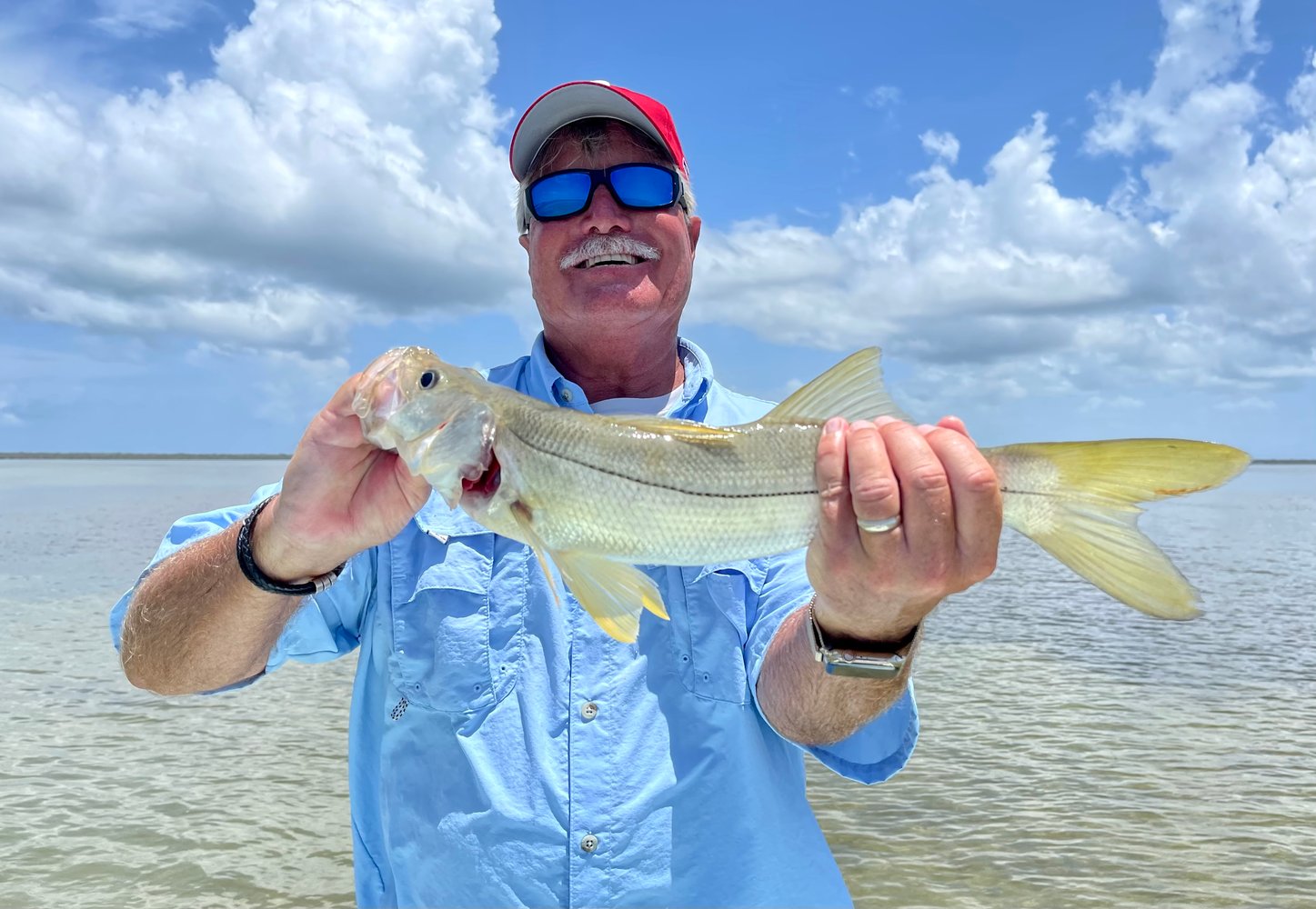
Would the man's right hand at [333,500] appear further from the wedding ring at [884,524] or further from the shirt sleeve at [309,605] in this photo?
the wedding ring at [884,524]

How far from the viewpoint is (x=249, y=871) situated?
7.63 metres

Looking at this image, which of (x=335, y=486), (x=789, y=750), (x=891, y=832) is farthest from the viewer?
(x=891, y=832)

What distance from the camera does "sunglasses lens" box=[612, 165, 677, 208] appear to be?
401 centimetres

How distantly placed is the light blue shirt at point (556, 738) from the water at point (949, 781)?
4.92 m

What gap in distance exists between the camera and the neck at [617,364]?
3.93 meters

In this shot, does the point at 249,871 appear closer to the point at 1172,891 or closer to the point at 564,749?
the point at 564,749

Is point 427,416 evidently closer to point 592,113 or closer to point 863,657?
point 863,657

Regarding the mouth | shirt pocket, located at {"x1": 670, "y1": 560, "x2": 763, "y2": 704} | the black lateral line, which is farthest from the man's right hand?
the mouth

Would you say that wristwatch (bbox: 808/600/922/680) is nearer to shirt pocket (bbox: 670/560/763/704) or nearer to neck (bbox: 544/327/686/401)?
shirt pocket (bbox: 670/560/763/704)

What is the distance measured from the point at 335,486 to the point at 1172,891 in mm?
7860

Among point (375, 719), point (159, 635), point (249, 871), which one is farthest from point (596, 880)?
point (249, 871)

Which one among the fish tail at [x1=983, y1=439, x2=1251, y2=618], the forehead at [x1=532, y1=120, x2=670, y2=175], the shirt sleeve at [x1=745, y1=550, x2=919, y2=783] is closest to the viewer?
the fish tail at [x1=983, y1=439, x2=1251, y2=618]

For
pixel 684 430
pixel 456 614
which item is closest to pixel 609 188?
pixel 684 430

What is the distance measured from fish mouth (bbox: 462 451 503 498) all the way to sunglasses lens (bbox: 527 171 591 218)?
5.53ft
